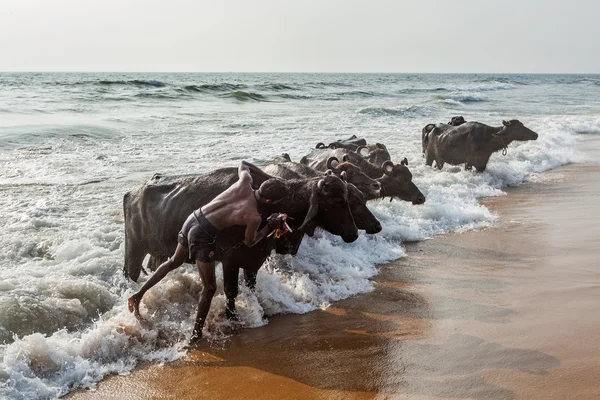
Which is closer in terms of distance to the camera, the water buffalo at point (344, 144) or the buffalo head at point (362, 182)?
the buffalo head at point (362, 182)

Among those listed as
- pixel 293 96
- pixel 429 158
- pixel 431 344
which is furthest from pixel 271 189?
pixel 293 96

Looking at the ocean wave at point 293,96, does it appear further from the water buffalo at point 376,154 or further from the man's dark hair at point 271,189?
the man's dark hair at point 271,189

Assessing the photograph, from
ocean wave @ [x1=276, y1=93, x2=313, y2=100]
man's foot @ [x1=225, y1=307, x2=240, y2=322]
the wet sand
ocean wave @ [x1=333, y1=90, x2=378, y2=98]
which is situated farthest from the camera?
ocean wave @ [x1=333, y1=90, x2=378, y2=98]

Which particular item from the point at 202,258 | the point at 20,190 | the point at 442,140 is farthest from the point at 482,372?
the point at 442,140

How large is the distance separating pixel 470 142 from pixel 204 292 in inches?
441

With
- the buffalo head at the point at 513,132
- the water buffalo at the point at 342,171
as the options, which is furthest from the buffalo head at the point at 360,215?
the buffalo head at the point at 513,132

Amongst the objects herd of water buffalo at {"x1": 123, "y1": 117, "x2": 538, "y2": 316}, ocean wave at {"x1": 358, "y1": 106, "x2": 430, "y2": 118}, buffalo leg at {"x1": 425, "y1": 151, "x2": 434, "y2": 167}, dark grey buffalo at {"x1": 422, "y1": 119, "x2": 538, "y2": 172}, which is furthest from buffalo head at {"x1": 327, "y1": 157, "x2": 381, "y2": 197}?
ocean wave at {"x1": 358, "y1": 106, "x2": 430, "y2": 118}

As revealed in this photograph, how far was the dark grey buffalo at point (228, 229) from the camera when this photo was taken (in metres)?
6.04

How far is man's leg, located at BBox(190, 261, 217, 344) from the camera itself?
5.62m

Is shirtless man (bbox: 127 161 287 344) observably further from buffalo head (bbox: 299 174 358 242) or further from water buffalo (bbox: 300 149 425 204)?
water buffalo (bbox: 300 149 425 204)

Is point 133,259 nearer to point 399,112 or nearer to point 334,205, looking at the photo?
point 334,205

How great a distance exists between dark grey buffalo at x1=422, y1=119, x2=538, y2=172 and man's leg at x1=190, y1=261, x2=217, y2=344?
11022 mm

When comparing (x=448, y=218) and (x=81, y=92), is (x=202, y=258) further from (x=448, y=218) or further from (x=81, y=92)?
(x=81, y=92)

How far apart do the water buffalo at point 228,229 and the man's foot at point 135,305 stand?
90cm
